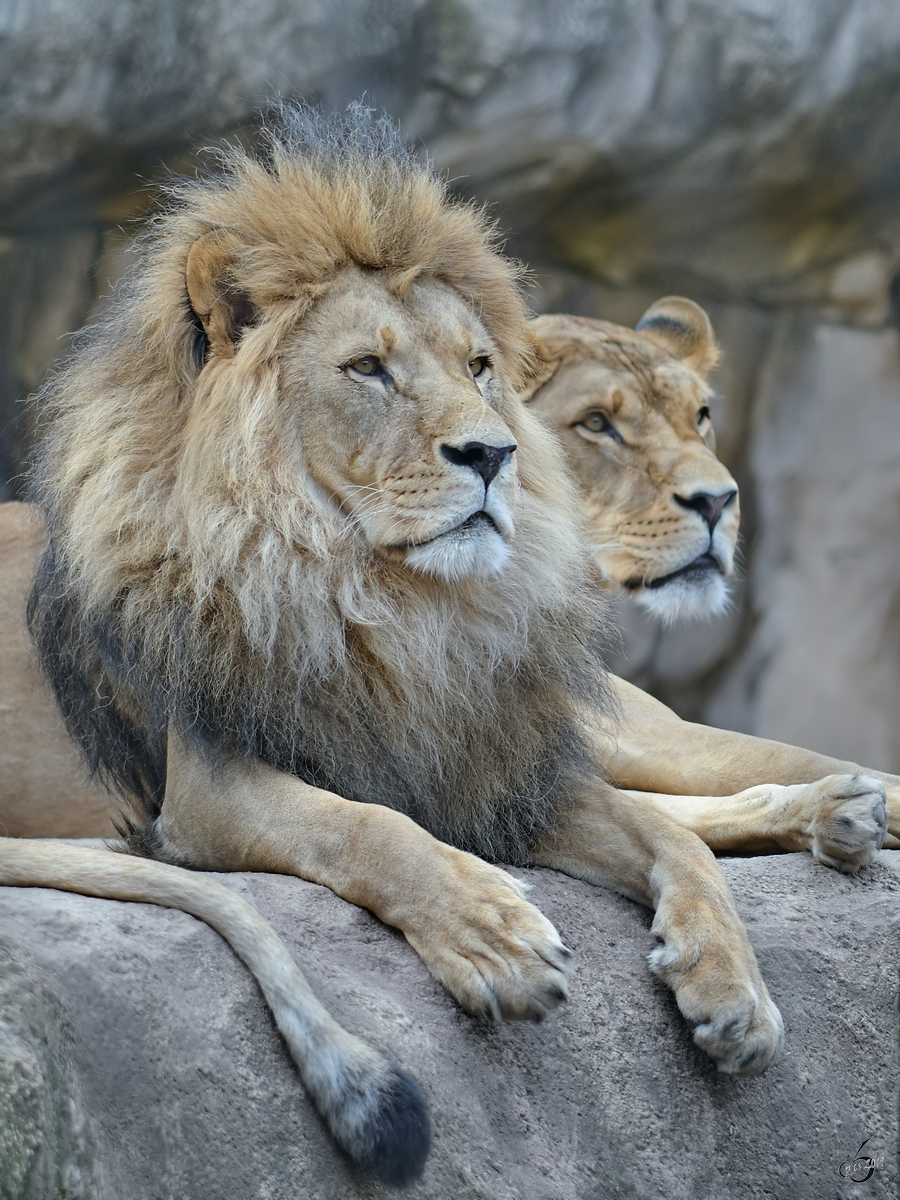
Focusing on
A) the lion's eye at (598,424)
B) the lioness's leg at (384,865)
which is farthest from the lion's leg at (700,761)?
the lioness's leg at (384,865)

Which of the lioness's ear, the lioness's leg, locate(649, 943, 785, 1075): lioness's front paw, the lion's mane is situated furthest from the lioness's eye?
the lioness's ear

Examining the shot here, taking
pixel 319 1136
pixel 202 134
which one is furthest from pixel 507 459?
pixel 202 134

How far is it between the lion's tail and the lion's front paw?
113cm

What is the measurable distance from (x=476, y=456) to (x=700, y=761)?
46.4 inches

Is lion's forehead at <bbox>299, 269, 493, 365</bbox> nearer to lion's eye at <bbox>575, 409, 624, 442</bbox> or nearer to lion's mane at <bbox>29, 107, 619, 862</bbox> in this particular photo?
lion's mane at <bbox>29, 107, 619, 862</bbox>

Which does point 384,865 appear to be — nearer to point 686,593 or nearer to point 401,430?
point 401,430

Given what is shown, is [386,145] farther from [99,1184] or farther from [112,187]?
[112,187]

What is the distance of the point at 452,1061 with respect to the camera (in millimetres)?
1918

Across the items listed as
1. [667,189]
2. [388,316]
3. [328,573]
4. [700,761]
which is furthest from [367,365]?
[667,189]

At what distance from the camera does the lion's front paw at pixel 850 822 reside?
2541 mm

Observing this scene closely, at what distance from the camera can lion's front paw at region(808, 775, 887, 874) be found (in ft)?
8.34

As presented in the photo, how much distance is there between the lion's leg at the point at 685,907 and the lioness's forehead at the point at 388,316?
90 cm

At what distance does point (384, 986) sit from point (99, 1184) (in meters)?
0.55

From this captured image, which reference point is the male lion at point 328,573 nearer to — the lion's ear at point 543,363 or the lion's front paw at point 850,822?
the lion's front paw at point 850,822
